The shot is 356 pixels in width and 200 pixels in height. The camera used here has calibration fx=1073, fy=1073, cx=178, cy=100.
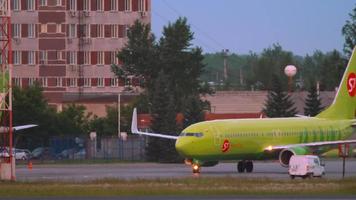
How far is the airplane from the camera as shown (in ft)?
196

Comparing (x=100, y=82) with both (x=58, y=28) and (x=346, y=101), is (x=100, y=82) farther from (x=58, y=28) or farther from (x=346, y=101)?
(x=346, y=101)

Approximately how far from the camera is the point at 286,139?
204ft

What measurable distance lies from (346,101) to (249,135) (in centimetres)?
768

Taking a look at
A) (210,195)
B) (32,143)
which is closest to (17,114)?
(32,143)

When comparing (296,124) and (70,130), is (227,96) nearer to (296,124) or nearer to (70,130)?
(70,130)

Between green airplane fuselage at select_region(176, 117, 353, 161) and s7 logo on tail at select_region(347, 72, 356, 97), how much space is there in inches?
89.1

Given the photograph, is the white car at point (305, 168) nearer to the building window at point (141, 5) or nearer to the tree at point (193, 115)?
the tree at point (193, 115)

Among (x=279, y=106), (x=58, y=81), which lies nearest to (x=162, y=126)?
(x=279, y=106)

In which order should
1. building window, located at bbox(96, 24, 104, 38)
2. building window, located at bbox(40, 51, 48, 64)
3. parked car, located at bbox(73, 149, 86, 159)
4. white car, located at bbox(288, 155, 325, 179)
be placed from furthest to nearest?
building window, located at bbox(96, 24, 104, 38), building window, located at bbox(40, 51, 48, 64), parked car, located at bbox(73, 149, 86, 159), white car, located at bbox(288, 155, 325, 179)

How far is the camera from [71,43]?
455ft

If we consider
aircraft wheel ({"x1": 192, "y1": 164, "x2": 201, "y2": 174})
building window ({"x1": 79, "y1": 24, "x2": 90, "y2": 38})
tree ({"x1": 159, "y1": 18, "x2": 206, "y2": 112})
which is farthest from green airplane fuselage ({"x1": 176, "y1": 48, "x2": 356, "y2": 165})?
building window ({"x1": 79, "y1": 24, "x2": 90, "y2": 38})

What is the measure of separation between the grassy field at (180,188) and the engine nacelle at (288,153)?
13.5 m

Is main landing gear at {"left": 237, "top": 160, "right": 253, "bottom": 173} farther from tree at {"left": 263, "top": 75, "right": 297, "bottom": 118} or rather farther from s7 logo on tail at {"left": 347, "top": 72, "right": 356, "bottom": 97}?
tree at {"left": 263, "top": 75, "right": 297, "bottom": 118}

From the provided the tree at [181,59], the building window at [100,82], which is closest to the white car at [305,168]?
the tree at [181,59]
